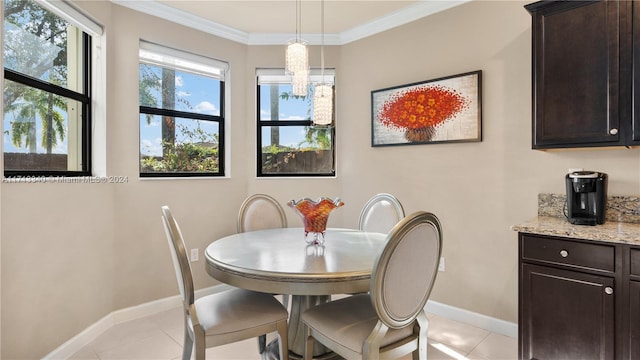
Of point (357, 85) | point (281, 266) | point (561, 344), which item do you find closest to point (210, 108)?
point (357, 85)

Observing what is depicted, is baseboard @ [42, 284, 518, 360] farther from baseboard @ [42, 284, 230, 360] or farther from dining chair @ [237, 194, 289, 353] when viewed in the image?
dining chair @ [237, 194, 289, 353]

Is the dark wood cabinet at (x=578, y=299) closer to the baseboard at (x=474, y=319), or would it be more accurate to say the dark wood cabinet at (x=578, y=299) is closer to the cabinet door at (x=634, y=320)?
the cabinet door at (x=634, y=320)

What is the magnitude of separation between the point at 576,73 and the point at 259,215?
2.33m

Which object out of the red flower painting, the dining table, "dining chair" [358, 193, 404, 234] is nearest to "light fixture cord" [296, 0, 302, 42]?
the red flower painting

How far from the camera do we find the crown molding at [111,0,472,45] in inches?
112

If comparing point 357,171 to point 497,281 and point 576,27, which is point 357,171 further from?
point 576,27

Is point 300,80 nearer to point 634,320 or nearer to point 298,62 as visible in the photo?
point 298,62

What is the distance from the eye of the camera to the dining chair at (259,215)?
2.72 meters

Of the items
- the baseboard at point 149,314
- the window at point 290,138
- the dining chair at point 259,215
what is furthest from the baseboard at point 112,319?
the window at point 290,138

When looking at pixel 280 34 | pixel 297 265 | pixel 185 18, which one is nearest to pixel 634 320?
pixel 297 265

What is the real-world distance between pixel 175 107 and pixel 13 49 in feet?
4.38

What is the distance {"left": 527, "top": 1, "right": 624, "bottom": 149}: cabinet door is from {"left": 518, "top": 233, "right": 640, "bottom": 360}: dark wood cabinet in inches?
25.5

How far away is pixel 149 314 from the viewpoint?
2.89 m

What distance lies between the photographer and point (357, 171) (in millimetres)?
3465
